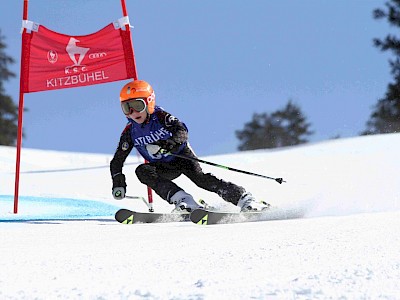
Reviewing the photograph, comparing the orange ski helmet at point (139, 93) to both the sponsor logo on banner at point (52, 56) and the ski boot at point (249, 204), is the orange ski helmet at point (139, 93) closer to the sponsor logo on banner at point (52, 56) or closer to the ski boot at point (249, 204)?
the ski boot at point (249, 204)

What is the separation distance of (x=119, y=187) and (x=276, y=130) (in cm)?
3132

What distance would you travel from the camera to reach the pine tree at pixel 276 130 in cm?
3466

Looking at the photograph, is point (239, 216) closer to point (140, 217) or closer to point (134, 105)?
point (140, 217)

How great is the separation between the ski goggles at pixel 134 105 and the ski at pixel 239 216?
1.13 m

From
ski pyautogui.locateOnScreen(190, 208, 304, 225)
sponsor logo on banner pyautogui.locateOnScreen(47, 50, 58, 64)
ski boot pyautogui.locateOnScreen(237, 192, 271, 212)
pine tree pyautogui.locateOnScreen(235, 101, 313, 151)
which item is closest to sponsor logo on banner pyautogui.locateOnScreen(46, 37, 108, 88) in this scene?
sponsor logo on banner pyautogui.locateOnScreen(47, 50, 58, 64)

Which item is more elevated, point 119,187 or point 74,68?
point 74,68

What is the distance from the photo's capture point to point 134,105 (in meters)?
4.81

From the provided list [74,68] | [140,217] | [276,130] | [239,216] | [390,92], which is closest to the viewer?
[239,216]

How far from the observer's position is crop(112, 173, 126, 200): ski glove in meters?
4.89

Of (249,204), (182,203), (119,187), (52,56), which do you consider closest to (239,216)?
(249,204)

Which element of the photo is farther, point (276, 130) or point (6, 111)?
point (276, 130)

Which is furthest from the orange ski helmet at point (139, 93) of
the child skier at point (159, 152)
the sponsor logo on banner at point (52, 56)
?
the sponsor logo on banner at point (52, 56)

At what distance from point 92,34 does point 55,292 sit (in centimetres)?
458

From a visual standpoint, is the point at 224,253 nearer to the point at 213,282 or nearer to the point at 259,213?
the point at 213,282
